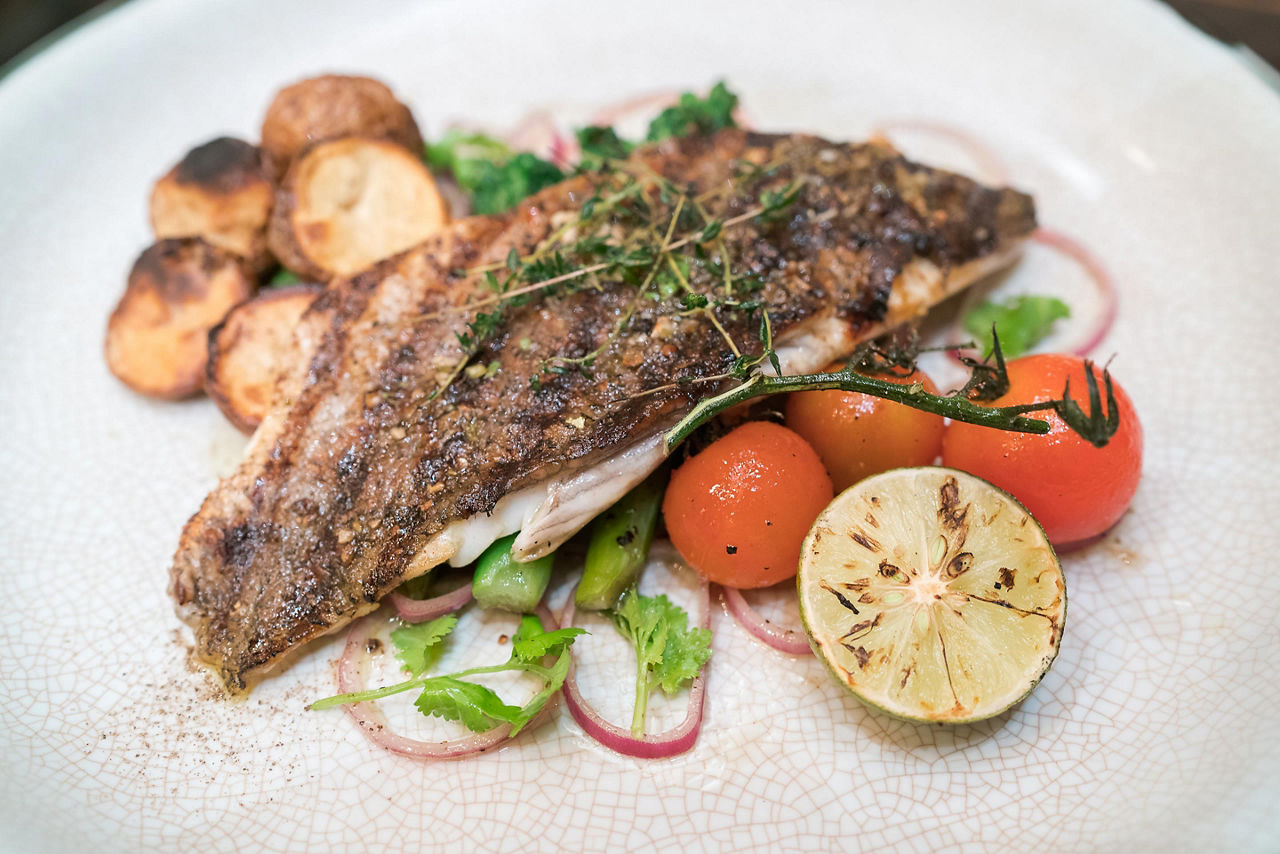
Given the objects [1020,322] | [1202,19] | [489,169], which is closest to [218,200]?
[489,169]

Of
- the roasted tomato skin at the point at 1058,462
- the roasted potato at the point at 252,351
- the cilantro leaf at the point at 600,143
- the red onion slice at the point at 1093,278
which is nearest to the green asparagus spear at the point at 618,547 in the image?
the roasted tomato skin at the point at 1058,462

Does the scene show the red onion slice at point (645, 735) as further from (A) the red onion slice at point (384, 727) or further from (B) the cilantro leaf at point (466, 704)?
(B) the cilantro leaf at point (466, 704)

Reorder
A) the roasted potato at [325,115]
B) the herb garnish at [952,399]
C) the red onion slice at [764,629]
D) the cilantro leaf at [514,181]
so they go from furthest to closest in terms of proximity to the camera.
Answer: the cilantro leaf at [514,181] → the roasted potato at [325,115] → the red onion slice at [764,629] → the herb garnish at [952,399]

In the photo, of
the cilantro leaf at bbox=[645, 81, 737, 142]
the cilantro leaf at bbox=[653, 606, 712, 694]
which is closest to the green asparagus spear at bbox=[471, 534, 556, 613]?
the cilantro leaf at bbox=[653, 606, 712, 694]

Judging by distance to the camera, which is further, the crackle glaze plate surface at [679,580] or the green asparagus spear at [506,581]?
the green asparagus spear at [506,581]

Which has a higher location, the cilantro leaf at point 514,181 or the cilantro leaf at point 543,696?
the cilantro leaf at point 514,181

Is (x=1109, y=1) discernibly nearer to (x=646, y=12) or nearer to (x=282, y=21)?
(x=646, y=12)

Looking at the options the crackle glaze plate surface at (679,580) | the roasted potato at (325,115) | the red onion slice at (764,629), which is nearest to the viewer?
the crackle glaze plate surface at (679,580)

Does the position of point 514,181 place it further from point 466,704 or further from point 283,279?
point 466,704
